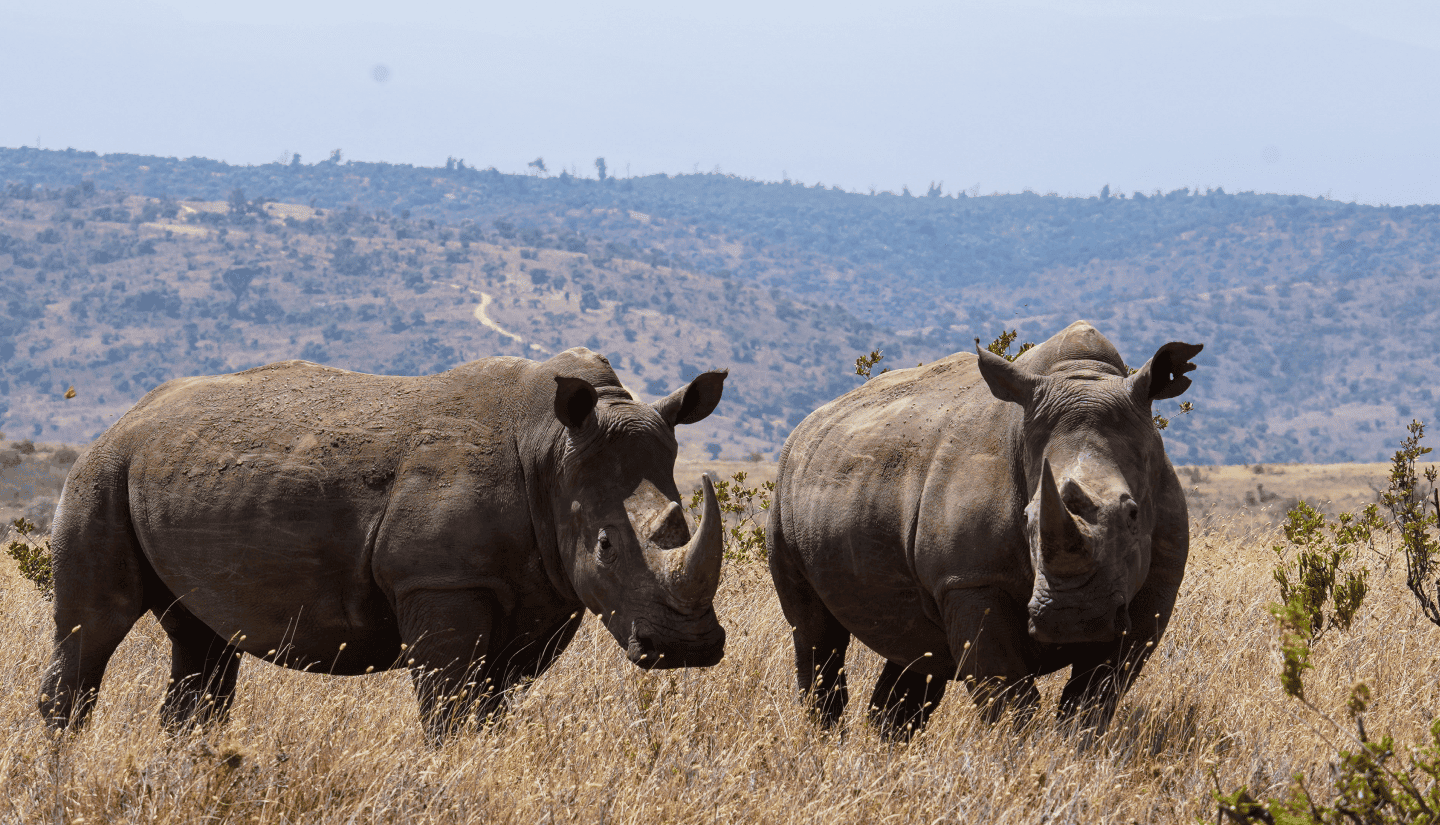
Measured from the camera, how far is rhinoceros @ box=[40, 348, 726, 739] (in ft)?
16.8

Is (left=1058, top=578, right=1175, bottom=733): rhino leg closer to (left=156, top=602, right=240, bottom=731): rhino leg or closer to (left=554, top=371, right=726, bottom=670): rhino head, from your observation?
(left=554, top=371, right=726, bottom=670): rhino head

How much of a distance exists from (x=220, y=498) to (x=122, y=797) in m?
1.40

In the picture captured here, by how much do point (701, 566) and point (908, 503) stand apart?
4.28 feet

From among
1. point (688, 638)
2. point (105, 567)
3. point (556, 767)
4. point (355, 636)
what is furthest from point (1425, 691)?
point (105, 567)

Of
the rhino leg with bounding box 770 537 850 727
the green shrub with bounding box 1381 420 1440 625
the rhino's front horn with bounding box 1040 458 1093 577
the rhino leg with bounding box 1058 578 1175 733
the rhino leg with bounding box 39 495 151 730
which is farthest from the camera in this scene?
the green shrub with bounding box 1381 420 1440 625

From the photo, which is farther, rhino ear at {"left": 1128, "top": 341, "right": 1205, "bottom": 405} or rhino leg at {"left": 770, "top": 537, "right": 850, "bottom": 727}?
rhino leg at {"left": 770, "top": 537, "right": 850, "bottom": 727}

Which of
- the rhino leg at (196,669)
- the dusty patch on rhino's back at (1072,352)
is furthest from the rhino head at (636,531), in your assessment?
the rhino leg at (196,669)

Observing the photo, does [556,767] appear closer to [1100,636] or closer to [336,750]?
[336,750]

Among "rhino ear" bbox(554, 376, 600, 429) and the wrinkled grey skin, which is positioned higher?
"rhino ear" bbox(554, 376, 600, 429)

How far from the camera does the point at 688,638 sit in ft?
16.3

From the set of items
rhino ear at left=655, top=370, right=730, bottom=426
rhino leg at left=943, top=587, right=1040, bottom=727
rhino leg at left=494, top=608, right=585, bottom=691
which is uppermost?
rhino ear at left=655, top=370, right=730, bottom=426

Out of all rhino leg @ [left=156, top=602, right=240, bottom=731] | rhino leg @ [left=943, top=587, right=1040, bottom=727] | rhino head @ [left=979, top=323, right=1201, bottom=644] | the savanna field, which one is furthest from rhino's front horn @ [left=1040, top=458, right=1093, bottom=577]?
rhino leg @ [left=156, top=602, right=240, bottom=731]

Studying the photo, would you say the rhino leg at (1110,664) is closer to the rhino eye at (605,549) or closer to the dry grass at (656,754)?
the dry grass at (656,754)

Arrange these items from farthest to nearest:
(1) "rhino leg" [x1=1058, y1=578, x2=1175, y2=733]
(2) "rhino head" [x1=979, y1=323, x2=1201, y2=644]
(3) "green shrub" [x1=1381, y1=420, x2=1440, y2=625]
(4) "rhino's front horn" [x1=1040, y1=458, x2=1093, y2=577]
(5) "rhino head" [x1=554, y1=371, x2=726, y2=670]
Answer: (3) "green shrub" [x1=1381, y1=420, x2=1440, y2=625]
(1) "rhino leg" [x1=1058, y1=578, x2=1175, y2=733]
(5) "rhino head" [x1=554, y1=371, x2=726, y2=670]
(2) "rhino head" [x1=979, y1=323, x2=1201, y2=644]
(4) "rhino's front horn" [x1=1040, y1=458, x2=1093, y2=577]
